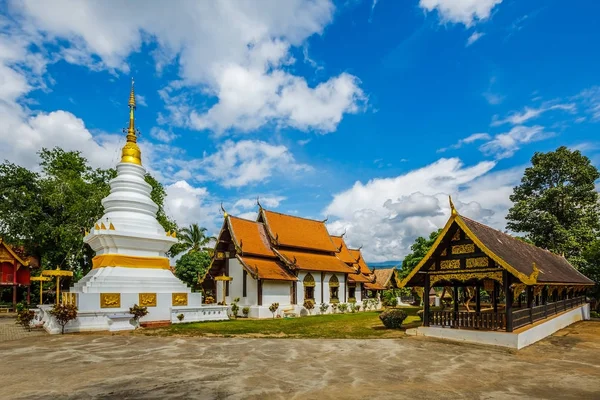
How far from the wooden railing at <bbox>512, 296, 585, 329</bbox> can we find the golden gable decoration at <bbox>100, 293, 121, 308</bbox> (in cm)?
1481

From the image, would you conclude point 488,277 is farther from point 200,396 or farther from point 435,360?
point 200,396

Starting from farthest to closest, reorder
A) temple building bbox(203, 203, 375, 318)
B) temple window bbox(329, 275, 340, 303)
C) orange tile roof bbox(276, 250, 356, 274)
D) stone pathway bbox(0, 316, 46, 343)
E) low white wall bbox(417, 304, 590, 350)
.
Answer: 1. temple window bbox(329, 275, 340, 303)
2. orange tile roof bbox(276, 250, 356, 274)
3. temple building bbox(203, 203, 375, 318)
4. stone pathway bbox(0, 316, 46, 343)
5. low white wall bbox(417, 304, 590, 350)

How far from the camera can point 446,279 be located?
12.9 m

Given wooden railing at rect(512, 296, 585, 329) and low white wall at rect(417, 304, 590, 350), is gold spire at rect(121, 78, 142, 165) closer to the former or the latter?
low white wall at rect(417, 304, 590, 350)

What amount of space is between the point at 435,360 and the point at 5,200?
2878 cm

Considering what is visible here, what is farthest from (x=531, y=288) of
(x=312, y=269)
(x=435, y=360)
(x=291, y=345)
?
(x=312, y=269)

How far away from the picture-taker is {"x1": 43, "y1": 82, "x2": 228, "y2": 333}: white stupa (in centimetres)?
1493

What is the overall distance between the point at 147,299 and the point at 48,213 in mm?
15873

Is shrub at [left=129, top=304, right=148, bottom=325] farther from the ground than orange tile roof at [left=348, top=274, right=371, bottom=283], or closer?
farther from the ground

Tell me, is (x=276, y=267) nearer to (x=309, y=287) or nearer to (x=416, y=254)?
(x=309, y=287)

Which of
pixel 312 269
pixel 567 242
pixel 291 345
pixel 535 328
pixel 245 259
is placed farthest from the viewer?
pixel 567 242

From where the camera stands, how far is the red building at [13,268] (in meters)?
24.5

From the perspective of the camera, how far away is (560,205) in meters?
28.9

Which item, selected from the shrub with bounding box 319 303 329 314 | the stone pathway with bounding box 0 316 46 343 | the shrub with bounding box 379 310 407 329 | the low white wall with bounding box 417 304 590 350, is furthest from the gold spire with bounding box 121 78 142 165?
the low white wall with bounding box 417 304 590 350
